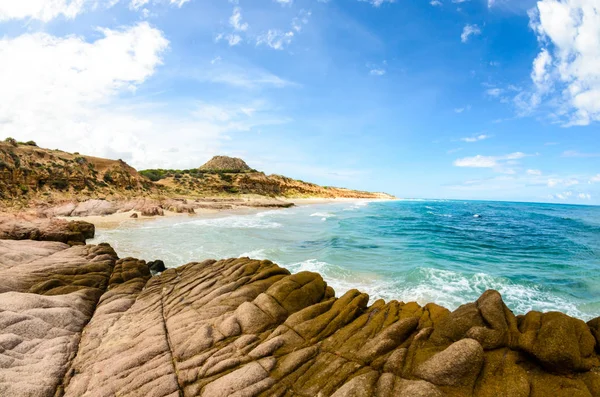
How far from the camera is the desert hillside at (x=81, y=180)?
37775 millimetres

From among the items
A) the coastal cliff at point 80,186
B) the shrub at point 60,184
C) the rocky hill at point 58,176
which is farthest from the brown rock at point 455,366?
the shrub at point 60,184

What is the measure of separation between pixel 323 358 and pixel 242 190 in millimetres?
78955

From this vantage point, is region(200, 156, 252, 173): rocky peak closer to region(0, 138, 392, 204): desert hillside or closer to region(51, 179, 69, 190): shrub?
region(0, 138, 392, 204): desert hillside

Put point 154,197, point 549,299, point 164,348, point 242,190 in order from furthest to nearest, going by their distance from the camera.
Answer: point 242,190 < point 154,197 < point 549,299 < point 164,348

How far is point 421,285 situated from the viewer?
15211 millimetres

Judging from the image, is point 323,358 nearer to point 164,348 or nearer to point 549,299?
Answer: point 164,348

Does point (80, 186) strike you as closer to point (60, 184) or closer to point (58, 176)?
point (60, 184)

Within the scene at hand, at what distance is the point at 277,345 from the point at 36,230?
19.5m

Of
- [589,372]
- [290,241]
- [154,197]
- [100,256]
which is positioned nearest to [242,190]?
[154,197]

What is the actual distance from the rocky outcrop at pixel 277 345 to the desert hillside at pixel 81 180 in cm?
3676

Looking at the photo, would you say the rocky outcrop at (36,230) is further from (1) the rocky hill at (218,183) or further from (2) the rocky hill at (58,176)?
(1) the rocky hill at (218,183)

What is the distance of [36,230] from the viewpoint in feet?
59.8

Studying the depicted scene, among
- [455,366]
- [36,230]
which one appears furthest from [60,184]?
[455,366]

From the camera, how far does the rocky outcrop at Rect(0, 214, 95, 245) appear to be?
58.2 feet
